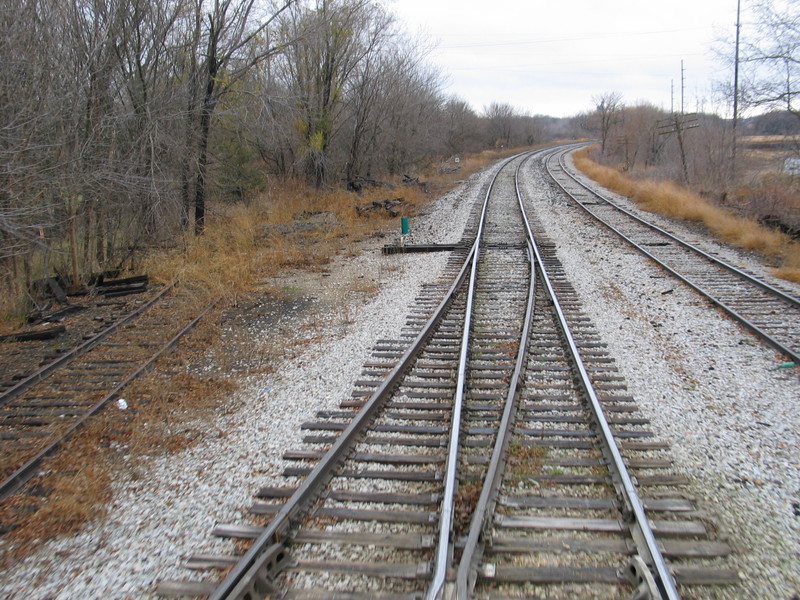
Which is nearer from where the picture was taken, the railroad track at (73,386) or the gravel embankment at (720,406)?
the gravel embankment at (720,406)

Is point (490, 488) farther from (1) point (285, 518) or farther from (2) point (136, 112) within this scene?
(2) point (136, 112)

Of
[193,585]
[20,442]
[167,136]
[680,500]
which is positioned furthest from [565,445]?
[167,136]

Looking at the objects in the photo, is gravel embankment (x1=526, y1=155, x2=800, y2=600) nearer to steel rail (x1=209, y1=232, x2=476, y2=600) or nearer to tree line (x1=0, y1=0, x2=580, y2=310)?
steel rail (x1=209, y1=232, x2=476, y2=600)

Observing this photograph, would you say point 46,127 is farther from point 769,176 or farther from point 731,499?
point 769,176

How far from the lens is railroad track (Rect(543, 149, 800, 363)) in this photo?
23.6 feet

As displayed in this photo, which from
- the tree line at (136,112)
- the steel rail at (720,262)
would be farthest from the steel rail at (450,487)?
the tree line at (136,112)

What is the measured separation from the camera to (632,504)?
11.6ft

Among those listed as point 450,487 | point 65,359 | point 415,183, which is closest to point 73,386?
point 65,359

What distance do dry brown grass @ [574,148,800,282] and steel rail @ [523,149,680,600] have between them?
7.42 metres

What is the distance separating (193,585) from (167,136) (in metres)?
11.1

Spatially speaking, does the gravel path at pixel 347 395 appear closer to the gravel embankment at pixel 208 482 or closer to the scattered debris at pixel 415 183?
the gravel embankment at pixel 208 482

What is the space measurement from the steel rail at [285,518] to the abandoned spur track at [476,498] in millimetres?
12

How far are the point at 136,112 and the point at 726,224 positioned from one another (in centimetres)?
1555

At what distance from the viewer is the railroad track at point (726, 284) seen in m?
7.20
